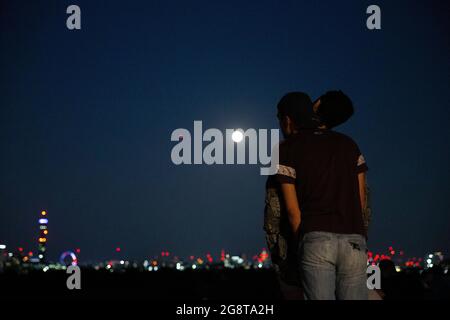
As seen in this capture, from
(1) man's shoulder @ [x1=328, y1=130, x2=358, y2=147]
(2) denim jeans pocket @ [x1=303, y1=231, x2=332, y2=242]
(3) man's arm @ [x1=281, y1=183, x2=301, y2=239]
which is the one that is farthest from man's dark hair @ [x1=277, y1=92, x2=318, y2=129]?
(2) denim jeans pocket @ [x1=303, y1=231, x2=332, y2=242]

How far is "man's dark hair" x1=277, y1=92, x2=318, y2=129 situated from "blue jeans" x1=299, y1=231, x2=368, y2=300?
30.5 inches

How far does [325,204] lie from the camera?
4566 mm

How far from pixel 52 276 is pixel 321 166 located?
189 ft

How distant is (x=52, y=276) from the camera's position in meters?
59.1

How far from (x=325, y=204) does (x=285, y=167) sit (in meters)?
0.36

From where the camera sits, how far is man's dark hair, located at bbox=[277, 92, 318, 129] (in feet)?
15.4

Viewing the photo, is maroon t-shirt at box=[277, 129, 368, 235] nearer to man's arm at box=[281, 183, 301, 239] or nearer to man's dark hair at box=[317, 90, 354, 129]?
man's arm at box=[281, 183, 301, 239]

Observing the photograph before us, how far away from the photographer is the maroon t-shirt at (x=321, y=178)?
4539 mm

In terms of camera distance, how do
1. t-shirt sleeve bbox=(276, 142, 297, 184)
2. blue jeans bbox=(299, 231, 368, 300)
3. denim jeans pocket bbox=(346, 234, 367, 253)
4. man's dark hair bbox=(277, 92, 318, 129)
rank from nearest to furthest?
blue jeans bbox=(299, 231, 368, 300) → denim jeans pocket bbox=(346, 234, 367, 253) → t-shirt sleeve bbox=(276, 142, 297, 184) → man's dark hair bbox=(277, 92, 318, 129)

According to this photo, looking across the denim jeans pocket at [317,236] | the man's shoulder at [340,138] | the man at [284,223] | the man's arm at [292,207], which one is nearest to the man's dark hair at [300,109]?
the man at [284,223]

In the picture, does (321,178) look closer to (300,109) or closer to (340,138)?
(340,138)

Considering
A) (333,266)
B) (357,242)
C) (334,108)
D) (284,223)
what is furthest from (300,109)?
(333,266)
